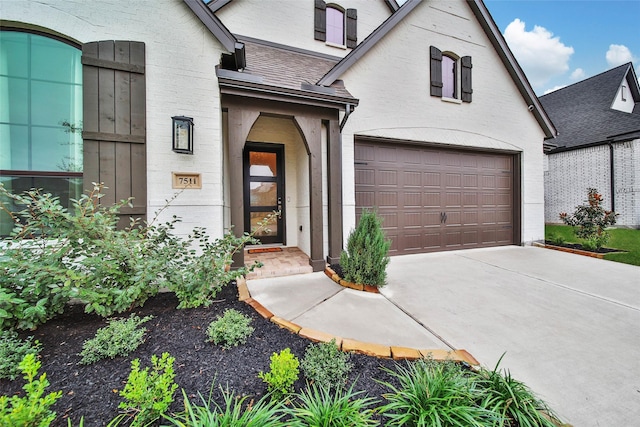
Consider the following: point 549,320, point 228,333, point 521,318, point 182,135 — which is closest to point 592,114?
point 549,320

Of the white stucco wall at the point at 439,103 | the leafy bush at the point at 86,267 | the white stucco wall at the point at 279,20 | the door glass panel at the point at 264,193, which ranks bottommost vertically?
the leafy bush at the point at 86,267

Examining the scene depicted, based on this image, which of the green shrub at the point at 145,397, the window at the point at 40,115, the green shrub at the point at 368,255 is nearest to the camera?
the green shrub at the point at 145,397

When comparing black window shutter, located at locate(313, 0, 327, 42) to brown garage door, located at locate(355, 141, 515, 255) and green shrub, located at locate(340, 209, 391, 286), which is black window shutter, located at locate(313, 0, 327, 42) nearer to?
brown garage door, located at locate(355, 141, 515, 255)

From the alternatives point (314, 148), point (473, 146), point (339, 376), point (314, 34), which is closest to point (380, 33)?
point (314, 34)

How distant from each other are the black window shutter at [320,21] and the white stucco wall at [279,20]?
10 centimetres

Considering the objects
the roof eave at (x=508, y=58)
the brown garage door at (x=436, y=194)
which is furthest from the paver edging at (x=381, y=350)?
the roof eave at (x=508, y=58)

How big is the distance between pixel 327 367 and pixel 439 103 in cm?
614

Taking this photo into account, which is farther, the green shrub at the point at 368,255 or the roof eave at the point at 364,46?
the roof eave at the point at 364,46

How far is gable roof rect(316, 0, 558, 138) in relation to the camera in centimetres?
490

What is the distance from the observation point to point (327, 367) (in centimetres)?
174

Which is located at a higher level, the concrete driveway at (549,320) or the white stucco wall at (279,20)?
the white stucco wall at (279,20)

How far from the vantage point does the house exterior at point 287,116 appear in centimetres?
321

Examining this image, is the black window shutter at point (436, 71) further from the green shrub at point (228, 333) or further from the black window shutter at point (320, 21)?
the green shrub at point (228, 333)

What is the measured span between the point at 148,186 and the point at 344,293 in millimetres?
3067
